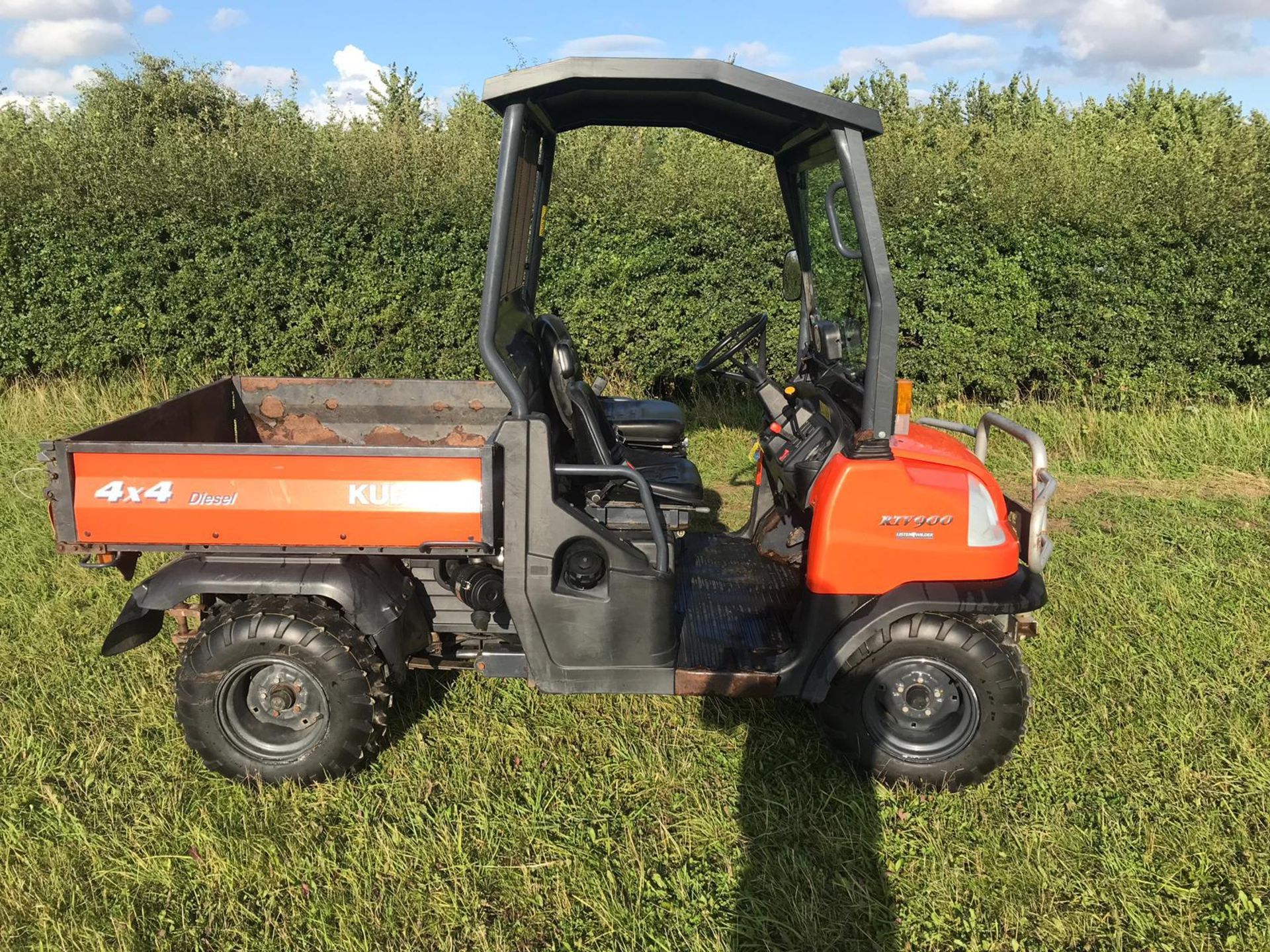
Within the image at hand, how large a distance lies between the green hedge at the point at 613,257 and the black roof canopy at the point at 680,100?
4095 mm

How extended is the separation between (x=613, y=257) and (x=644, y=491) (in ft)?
16.5

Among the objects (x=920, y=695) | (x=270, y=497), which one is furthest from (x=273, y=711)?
(x=920, y=695)

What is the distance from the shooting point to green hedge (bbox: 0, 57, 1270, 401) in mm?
7168

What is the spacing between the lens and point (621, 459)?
389cm

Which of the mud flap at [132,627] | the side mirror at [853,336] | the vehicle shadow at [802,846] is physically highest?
the side mirror at [853,336]

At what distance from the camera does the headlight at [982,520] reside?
2.87 meters

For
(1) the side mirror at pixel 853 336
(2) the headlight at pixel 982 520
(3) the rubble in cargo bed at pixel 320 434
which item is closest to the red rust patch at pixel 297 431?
(3) the rubble in cargo bed at pixel 320 434

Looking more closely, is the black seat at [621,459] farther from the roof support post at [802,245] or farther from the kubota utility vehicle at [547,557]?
the roof support post at [802,245]

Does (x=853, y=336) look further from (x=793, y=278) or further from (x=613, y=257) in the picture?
(x=613, y=257)

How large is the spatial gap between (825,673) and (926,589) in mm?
449

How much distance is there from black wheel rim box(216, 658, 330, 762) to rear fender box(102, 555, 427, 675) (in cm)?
29

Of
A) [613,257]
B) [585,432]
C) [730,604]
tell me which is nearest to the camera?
[585,432]

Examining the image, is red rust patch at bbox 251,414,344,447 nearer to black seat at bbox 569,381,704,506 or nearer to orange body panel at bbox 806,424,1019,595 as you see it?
black seat at bbox 569,381,704,506

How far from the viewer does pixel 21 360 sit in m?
7.38
